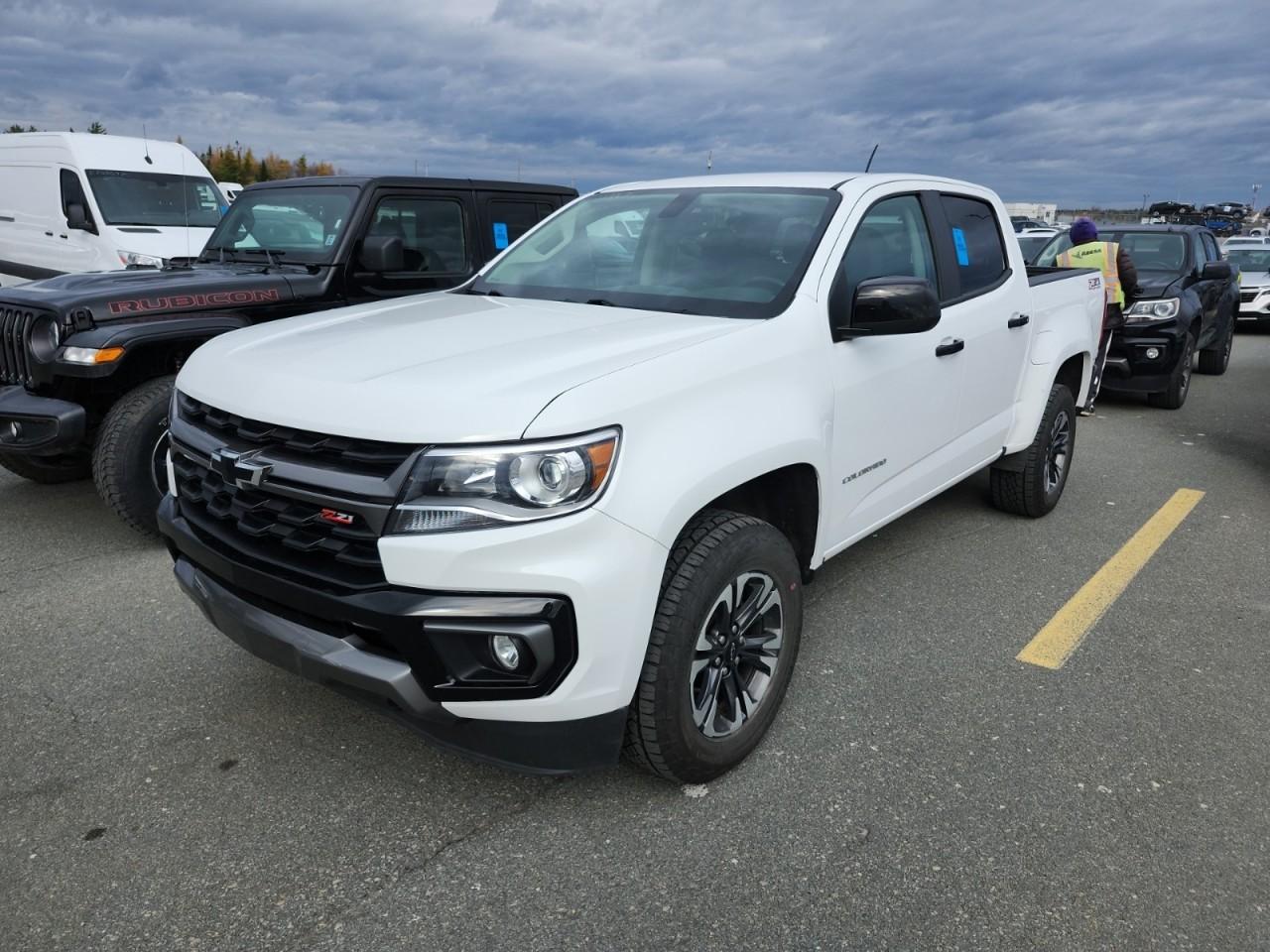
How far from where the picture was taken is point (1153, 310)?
347 inches

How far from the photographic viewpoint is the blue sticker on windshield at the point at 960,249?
162 inches

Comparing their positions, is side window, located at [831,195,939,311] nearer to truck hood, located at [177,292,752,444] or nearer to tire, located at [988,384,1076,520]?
truck hood, located at [177,292,752,444]

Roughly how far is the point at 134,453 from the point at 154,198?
817cm

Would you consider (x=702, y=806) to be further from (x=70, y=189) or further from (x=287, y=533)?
(x=70, y=189)

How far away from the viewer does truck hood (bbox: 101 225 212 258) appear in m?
10.2

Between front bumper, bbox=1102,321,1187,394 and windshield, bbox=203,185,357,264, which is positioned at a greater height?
windshield, bbox=203,185,357,264

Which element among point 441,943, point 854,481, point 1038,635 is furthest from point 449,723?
point 1038,635

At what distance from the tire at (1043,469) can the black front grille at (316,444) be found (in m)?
3.68

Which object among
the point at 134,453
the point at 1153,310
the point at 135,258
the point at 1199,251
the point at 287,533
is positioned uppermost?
the point at 1199,251

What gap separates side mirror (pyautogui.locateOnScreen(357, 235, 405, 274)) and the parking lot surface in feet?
6.85

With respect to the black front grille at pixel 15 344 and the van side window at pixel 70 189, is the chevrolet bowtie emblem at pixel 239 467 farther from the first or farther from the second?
the van side window at pixel 70 189

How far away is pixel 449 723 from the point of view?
231cm

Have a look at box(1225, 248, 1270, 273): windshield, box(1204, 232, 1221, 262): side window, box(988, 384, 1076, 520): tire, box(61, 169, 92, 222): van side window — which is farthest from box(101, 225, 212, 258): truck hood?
box(1225, 248, 1270, 273): windshield

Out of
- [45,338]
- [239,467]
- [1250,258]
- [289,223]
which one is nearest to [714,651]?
[239,467]
